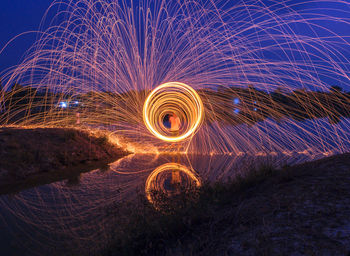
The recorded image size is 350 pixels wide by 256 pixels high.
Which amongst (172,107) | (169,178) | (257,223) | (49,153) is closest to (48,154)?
(49,153)

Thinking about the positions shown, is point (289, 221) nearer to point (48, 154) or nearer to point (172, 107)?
point (48, 154)

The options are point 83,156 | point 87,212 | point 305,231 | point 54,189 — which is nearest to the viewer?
point 305,231

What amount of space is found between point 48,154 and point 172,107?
9377 mm

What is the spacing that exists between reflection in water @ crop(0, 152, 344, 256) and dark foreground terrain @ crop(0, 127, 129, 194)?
1385 mm

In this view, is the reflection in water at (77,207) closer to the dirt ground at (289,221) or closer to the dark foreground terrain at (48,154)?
the dark foreground terrain at (48,154)

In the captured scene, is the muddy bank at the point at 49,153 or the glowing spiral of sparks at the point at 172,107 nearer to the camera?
the muddy bank at the point at 49,153

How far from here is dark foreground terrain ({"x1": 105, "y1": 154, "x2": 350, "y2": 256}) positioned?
9.73ft

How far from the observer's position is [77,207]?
21.0ft

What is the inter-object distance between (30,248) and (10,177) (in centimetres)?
576

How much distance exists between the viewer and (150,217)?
439 centimetres

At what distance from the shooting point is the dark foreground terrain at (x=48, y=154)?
9.38m

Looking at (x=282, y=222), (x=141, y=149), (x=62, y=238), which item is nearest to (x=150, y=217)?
→ (x=62, y=238)

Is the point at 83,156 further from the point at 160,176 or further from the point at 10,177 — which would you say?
the point at 160,176

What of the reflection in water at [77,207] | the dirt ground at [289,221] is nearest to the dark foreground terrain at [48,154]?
the reflection in water at [77,207]
